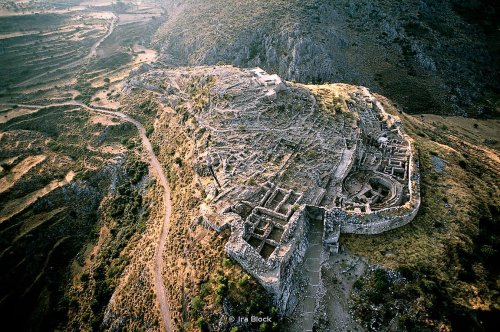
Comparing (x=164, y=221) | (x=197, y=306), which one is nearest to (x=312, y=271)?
(x=197, y=306)

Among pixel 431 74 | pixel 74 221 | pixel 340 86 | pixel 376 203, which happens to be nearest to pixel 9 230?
pixel 74 221

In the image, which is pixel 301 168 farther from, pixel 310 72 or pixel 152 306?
pixel 310 72

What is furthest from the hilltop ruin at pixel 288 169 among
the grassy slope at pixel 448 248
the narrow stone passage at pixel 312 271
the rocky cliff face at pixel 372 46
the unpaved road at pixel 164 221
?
the rocky cliff face at pixel 372 46

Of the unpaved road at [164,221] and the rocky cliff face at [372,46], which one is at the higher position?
the rocky cliff face at [372,46]

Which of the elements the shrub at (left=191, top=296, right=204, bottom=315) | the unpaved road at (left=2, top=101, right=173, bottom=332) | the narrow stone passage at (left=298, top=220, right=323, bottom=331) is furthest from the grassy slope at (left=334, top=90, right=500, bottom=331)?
the unpaved road at (left=2, top=101, right=173, bottom=332)

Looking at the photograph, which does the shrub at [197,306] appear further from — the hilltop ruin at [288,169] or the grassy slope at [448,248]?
the grassy slope at [448,248]

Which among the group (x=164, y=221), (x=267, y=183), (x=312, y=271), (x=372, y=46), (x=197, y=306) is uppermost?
(x=267, y=183)

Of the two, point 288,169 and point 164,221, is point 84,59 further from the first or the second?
point 288,169

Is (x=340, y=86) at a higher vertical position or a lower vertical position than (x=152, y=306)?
higher
